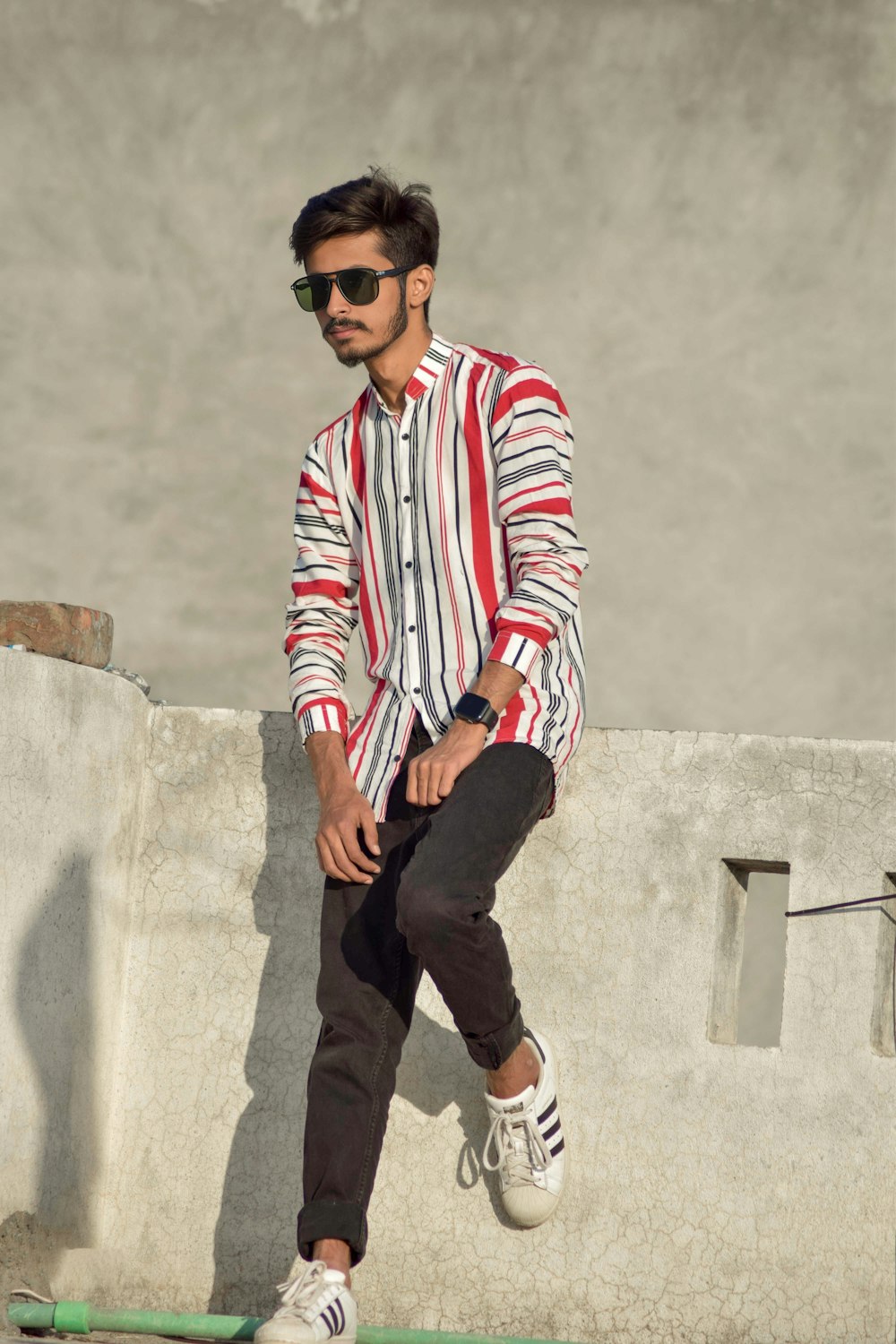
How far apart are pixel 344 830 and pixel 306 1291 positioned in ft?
2.44

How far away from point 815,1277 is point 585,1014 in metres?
0.62

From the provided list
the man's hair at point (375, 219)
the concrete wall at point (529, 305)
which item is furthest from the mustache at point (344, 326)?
the concrete wall at point (529, 305)

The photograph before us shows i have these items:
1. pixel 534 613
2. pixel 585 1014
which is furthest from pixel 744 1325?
pixel 534 613

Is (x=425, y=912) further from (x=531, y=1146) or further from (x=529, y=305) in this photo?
(x=529, y=305)

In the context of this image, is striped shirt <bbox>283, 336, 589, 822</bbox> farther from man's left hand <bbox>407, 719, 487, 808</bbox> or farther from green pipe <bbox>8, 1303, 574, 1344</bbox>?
green pipe <bbox>8, 1303, 574, 1344</bbox>

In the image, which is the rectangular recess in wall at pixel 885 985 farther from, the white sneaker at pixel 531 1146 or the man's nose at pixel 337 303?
the man's nose at pixel 337 303

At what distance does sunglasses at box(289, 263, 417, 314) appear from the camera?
9.62ft

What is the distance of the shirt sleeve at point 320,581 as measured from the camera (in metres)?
3.14

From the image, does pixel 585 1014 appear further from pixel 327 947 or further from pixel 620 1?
pixel 620 1

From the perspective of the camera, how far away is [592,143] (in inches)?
358

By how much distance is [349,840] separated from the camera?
2.82m

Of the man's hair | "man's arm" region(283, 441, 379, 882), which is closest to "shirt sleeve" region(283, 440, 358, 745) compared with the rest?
"man's arm" region(283, 441, 379, 882)

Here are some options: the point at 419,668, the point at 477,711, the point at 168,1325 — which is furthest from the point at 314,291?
the point at 168,1325

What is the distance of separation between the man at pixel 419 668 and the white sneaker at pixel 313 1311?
124 mm
